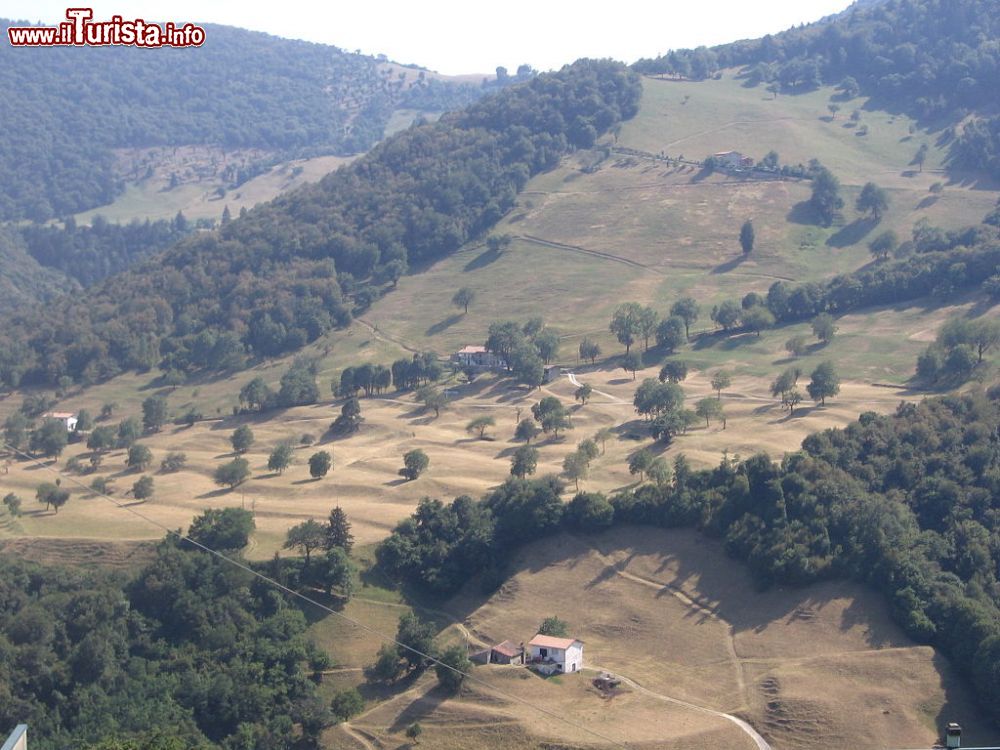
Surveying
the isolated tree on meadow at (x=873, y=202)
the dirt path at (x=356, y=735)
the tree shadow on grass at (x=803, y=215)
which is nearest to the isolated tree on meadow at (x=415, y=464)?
the dirt path at (x=356, y=735)

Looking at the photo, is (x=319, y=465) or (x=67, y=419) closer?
(x=319, y=465)

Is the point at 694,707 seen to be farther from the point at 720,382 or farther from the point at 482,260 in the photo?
the point at 482,260

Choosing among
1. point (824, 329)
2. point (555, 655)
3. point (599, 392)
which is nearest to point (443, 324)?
point (599, 392)

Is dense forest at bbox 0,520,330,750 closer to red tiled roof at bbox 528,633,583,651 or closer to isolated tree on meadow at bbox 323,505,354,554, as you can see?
isolated tree on meadow at bbox 323,505,354,554

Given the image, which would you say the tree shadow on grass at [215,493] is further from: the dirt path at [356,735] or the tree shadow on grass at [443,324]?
the tree shadow on grass at [443,324]

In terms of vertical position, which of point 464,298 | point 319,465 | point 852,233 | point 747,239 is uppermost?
point 852,233

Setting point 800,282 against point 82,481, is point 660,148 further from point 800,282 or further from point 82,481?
point 82,481

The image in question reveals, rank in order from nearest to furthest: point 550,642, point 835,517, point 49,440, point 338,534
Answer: point 550,642 → point 835,517 → point 338,534 → point 49,440

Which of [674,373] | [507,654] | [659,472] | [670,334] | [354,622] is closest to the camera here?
[507,654]
